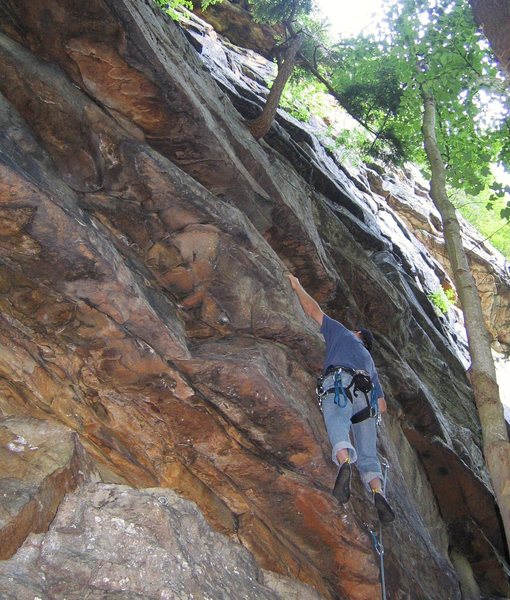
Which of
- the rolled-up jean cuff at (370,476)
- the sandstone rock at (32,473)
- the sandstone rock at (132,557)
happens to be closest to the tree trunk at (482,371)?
the rolled-up jean cuff at (370,476)

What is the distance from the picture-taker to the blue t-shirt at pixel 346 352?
22.4ft

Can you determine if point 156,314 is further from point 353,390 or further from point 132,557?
point 353,390

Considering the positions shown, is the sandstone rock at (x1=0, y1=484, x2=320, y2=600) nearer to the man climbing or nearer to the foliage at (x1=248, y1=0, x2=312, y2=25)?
the man climbing

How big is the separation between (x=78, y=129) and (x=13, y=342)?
9.70ft

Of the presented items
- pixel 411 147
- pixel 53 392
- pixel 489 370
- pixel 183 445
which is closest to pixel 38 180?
pixel 53 392

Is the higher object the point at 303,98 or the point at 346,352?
the point at 303,98

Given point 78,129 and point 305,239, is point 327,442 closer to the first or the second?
point 305,239

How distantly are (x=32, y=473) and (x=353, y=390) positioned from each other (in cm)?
390

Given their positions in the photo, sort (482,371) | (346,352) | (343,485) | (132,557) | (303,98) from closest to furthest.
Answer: (132,557) → (343,485) → (482,371) → (346,352) → (303,98)

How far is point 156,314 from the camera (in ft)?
20.0

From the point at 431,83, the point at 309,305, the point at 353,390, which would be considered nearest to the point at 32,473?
the point at 353,390

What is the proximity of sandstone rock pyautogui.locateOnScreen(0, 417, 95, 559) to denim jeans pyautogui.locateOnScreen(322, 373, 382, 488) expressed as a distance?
2939 millimetres

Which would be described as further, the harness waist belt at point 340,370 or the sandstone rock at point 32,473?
the harness waist belt at point 340,370

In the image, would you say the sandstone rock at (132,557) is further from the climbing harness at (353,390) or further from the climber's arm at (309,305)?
the climber's arm at (309,305)
